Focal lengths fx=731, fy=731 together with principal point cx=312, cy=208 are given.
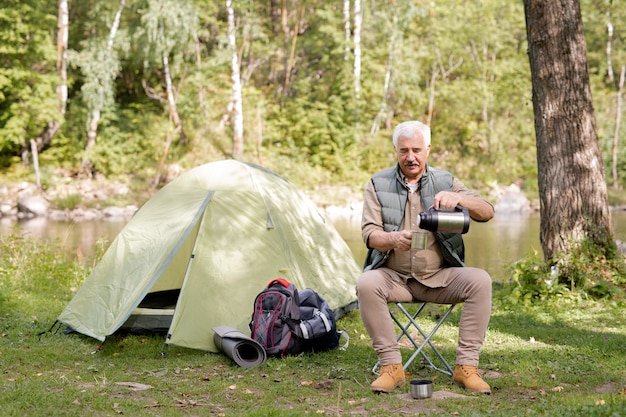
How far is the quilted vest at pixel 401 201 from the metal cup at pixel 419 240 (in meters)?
0.23

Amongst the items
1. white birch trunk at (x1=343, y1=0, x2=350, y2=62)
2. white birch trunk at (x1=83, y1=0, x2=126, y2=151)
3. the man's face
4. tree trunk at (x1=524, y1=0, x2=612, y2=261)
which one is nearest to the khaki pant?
the man's face

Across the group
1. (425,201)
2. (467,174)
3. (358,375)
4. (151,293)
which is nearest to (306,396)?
(358,375)

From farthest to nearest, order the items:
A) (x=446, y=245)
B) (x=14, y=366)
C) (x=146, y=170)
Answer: (x=146, y=170)
(x=14, y=366)
(x=446, y=245)

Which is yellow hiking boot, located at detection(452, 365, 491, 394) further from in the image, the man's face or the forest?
the forest

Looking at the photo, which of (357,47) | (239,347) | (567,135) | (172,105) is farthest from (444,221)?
(357,47)

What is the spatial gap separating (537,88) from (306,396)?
395 cm

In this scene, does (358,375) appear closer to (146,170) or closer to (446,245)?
(446,245)

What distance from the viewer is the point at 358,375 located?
417cm

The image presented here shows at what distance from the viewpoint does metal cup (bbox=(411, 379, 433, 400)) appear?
141 inches

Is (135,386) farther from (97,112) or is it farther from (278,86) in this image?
(278,86)

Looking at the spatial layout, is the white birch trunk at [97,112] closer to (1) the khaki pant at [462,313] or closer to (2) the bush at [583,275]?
(2) the bush at [583,275]

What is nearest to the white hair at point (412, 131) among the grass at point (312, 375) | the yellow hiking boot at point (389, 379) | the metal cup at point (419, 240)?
the metal cup at point (419, 240)

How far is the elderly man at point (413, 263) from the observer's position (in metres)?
3.79

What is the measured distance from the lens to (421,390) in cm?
358
